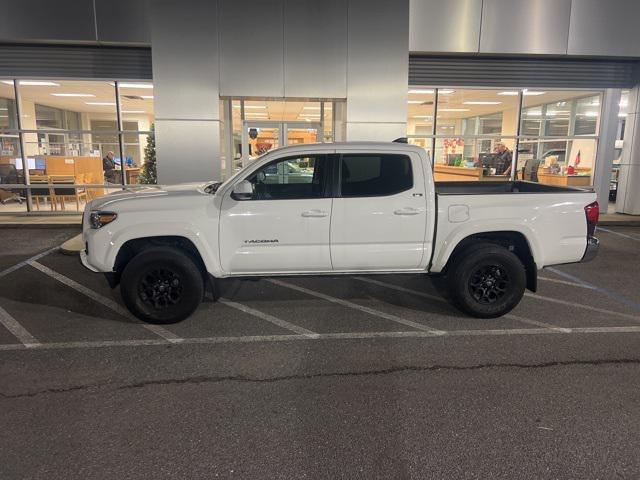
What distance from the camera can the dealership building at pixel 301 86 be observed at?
470 inches

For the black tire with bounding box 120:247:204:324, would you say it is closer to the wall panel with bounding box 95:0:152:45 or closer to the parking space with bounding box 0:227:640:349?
the parking space with bounding box 0:227:640:349

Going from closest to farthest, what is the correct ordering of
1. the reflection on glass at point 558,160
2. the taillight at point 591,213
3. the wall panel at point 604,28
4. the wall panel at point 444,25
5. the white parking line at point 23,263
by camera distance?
the taillight at point 591,213 < the white parking line at point 23,263 < the wall panel at point 444,25 < the wall panel at point 604,28 < the reflection on glass at point 558,160

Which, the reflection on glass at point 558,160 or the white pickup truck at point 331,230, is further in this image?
the reflection on glass at point 558,160

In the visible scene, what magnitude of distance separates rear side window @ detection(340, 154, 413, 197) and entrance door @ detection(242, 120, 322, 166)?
8.16 metres

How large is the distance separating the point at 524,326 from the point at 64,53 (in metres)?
13.0

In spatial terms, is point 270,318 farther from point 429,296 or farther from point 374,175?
point 429,296

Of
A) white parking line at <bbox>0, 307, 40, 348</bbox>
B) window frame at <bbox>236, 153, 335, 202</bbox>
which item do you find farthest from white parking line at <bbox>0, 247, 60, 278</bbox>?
window frame at <bbox>236, 153, 335, 202</bbox>

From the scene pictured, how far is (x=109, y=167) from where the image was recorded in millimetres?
14445

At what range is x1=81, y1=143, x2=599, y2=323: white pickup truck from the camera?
543cm

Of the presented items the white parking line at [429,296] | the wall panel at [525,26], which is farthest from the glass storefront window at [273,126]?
the white parking line at [429,296]

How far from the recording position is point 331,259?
5652 mm

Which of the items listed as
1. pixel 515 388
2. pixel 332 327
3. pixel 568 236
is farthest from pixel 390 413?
pixel 568 236

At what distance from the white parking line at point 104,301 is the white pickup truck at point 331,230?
16cm

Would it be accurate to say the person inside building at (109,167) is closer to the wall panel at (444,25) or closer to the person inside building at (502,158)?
the wall panel at (444,25)
